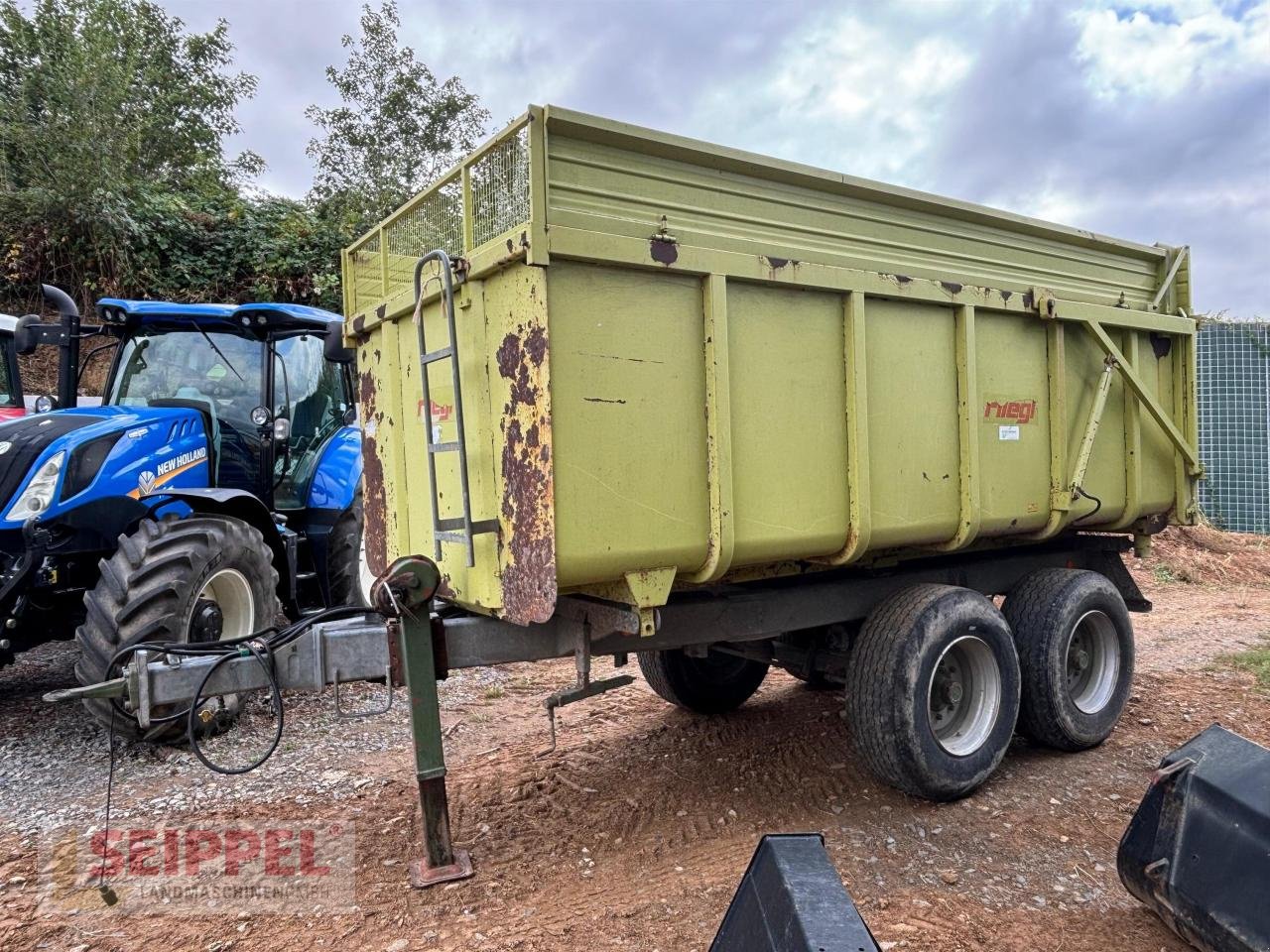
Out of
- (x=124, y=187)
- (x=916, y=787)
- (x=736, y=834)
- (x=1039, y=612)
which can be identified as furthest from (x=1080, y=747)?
(x=124, y=187)

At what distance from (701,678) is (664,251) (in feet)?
9.61

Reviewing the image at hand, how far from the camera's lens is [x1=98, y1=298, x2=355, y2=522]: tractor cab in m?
5.86

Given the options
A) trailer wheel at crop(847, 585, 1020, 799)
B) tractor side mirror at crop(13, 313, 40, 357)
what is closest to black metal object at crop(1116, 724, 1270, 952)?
trailer wheel at crop(847, 585, 1020, 799)

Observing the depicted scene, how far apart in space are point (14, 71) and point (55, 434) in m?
11.1

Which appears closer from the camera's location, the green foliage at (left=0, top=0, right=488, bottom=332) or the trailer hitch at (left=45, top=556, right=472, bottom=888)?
the trailer hitch at (left=45, top=556, right=472, bottom=888)

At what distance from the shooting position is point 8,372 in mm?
7359

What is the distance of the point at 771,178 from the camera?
11.6 ft

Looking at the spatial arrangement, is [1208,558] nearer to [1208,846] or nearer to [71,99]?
[1208,846]

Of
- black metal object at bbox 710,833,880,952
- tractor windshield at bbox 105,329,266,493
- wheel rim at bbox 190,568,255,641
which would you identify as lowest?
black metal object at bbox 710,833,880,952

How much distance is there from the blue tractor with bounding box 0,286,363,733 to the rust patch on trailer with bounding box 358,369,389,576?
3.03 feet

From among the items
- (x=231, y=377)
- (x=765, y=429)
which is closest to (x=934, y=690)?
(x=765, y=429)

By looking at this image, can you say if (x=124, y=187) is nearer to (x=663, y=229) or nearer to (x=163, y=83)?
(x=163, y=83)

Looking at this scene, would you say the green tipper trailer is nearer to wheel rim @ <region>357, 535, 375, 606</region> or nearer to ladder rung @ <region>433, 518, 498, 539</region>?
ladder rung @ <region>433, 518, 498, 539</region>

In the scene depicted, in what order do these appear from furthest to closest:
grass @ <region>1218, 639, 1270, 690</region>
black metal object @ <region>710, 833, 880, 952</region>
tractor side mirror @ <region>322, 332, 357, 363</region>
→ 1. grass @ <region>1218, 639, 1270, 690</region>
2. tractor side mirror @ <region>322, 332, 357, 363</region>
3. black metal object @ <region>710, 833, 880, 952</region>
